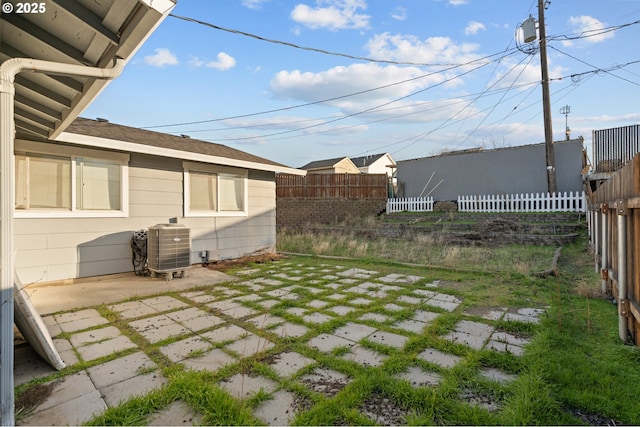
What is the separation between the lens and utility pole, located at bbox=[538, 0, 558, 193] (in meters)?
10.8

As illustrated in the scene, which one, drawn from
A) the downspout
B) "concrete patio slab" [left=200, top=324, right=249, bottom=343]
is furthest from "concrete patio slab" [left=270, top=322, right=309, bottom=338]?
the downspout

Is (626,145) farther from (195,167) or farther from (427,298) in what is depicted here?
(195,167)

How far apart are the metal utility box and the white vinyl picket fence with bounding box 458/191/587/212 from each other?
11.3 m

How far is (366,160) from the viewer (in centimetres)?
3603

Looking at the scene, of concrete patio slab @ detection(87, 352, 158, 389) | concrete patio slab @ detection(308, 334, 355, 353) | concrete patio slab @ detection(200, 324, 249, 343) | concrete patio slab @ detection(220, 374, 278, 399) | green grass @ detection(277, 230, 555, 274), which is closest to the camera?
concrete patio slab @ detection(220, 374, 278, 399)

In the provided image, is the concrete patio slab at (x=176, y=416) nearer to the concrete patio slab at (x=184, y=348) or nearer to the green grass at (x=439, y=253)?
the concrete patio slab at (x=184, y=348)

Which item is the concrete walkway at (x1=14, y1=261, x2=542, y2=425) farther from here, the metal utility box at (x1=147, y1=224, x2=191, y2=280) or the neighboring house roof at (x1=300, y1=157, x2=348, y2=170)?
the neighboring house roof at (x1=300, y1=157, x2=348, y2=170)

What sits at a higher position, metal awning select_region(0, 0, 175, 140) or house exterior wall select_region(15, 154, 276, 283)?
metal awning select_region(0, 0, 175, 140)

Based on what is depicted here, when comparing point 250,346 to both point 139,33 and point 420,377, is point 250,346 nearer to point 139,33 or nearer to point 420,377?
point 420,377

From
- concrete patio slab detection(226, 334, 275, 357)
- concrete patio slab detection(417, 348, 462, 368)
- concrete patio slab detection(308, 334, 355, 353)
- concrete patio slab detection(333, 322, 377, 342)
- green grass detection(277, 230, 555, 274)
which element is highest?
green grass detection(277, 230, 555, 274)

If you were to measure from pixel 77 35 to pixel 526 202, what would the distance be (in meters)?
13.2

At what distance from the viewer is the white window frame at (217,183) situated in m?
6.23

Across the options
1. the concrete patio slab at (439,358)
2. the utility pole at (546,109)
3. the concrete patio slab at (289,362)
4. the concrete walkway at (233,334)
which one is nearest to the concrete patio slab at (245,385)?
A: the concrete walkway at (233,334)

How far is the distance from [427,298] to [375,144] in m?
27.3
